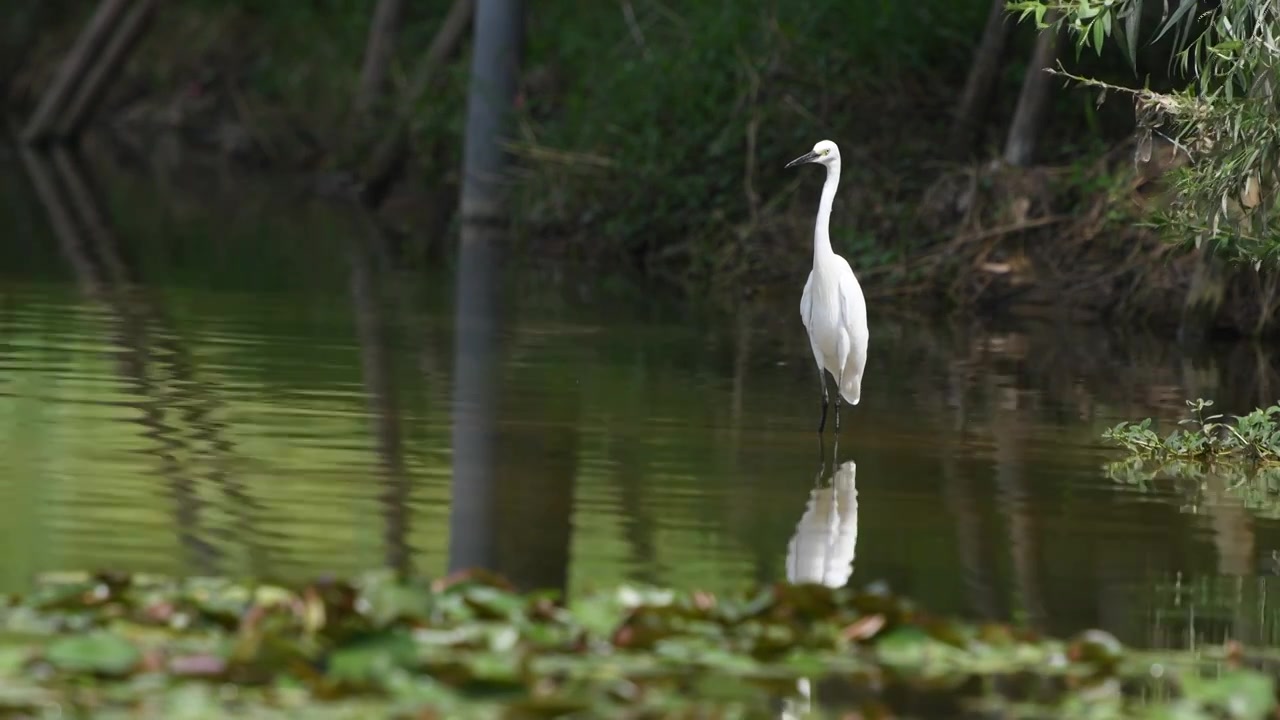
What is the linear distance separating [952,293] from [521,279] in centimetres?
366

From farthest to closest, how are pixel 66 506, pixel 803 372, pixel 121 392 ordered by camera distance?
pixel 803 372, pixel 121 392, pixel 66 506

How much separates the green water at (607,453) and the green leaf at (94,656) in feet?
4.13

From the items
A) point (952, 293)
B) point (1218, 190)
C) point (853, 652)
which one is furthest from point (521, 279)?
point (853, 652)

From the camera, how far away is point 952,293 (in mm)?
17891

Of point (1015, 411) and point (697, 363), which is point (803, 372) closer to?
point (697, 363)

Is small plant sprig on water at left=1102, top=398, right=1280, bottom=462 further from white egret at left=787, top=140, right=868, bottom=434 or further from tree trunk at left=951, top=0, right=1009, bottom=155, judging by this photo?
tree trunk at left=951, top=0, right=1009, bottom=155

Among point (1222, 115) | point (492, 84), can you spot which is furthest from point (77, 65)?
point (1222, 115)

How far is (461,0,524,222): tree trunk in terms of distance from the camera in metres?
22.7

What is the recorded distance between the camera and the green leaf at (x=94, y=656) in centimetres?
537

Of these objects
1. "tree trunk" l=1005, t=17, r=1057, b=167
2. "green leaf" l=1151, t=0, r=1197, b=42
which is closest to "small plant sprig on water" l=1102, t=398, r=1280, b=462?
"green leaf" l=1151, t=0, r=1197, b=42

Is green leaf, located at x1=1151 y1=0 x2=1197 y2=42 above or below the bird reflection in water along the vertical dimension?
above

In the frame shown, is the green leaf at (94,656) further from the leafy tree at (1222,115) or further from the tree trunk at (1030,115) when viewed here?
the tree trunk at (1030,115)

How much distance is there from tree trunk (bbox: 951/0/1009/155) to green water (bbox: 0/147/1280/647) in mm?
2870

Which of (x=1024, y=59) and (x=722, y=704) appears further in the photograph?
(x=1024, y=59)
